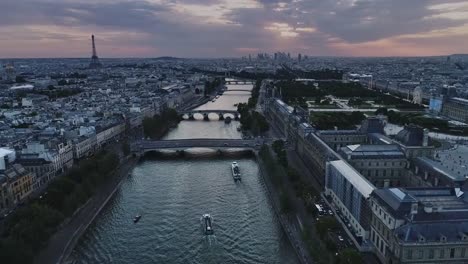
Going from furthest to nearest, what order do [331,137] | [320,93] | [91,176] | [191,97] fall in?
[191,97]
[320,93]
[331,137]
[91,176]

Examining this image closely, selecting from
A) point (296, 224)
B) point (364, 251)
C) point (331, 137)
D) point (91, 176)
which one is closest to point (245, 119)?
point (331, 137)

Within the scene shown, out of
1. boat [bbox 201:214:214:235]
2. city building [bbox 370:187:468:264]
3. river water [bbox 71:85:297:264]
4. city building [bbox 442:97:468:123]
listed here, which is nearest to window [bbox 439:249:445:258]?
city building [bbox 370:187:468:264]

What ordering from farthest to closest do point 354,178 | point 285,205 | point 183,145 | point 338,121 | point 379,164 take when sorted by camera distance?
point 338,121 < point 183,145 < point 379,164 < point 285,205 < point 354,178

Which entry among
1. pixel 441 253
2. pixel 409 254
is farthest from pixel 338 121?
pixel 409 254

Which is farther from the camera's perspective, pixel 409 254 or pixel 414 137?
pixel 414 137

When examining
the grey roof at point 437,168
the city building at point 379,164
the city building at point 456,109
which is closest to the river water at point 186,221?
the city building at point 379,164

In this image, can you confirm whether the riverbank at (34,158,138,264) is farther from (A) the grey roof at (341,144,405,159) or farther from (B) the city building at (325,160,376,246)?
(A) the grey roof at (341,144,405,159)

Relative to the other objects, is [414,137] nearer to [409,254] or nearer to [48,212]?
[409,254]

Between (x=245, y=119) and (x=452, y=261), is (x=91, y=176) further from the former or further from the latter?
(x=245, y=119)
